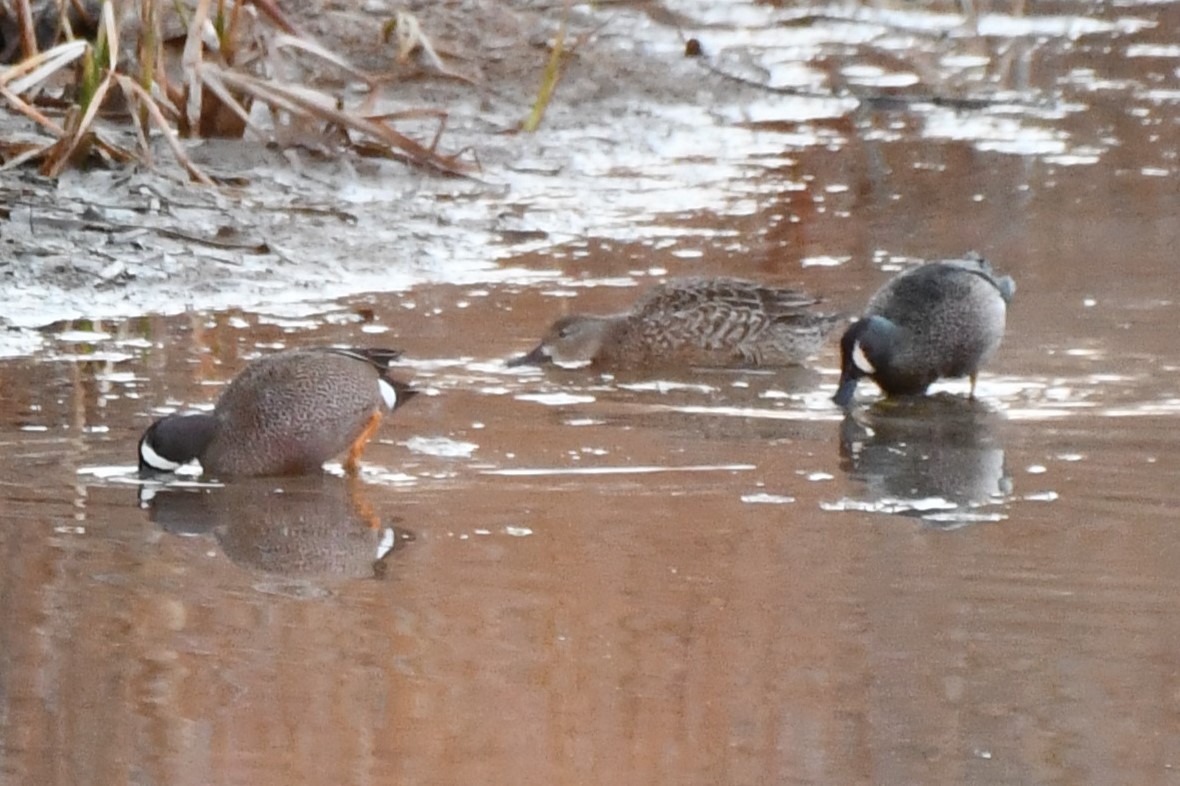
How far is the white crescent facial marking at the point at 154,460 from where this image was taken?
5613 mm

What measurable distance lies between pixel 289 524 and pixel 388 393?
737 mm

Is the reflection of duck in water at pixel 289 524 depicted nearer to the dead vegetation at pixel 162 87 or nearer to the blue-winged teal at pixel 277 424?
the blue-winged teal at pixel 277 424

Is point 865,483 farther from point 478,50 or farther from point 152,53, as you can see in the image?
point 478,50

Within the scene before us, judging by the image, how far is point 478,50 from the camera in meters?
11.9

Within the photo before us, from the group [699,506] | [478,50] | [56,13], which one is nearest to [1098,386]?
[699,506]

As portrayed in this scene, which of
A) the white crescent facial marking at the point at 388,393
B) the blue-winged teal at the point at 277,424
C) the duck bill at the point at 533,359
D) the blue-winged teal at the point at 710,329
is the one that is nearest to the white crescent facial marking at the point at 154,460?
the blue-winged teal at the point at 277,424

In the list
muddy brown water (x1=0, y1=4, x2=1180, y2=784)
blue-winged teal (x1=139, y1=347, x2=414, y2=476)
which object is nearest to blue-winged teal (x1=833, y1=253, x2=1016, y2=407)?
muddy brown water (x1=0, y1=4, x2=1180, y2=784)

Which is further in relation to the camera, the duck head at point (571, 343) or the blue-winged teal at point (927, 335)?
the duck head at point (571, 343)

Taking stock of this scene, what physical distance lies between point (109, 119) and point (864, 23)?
22.6 feet

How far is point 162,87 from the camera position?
8.88m

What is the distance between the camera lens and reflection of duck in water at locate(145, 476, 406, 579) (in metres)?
4.98

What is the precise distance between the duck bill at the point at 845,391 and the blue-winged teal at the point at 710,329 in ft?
1.77

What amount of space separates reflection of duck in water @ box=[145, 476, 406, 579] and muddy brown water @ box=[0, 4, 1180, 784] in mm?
13

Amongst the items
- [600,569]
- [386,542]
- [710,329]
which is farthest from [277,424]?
[710,329]
